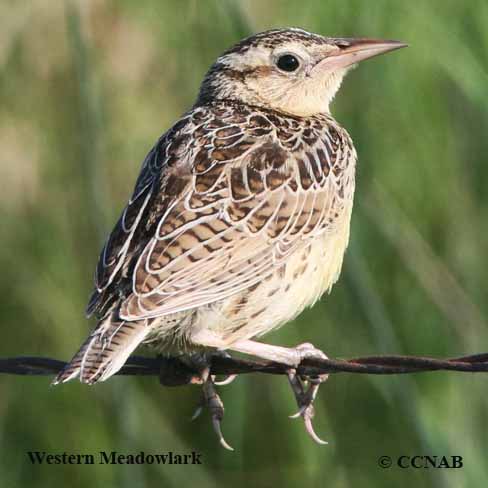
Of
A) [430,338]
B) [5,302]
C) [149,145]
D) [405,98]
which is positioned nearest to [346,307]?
[430,338]

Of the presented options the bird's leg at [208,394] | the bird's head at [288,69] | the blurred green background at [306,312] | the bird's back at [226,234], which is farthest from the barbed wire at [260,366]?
the bird's head at [288,69]

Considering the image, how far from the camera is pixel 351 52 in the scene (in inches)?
226

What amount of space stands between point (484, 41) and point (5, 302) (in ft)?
11.5

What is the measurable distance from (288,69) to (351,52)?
34cm

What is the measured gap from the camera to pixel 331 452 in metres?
6.49

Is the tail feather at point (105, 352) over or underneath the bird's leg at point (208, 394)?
over

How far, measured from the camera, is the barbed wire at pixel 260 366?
152 inches

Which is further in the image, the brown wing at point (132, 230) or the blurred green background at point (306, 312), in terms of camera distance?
the blurred green background at point (306, 312)

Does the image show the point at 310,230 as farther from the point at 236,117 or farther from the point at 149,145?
the point at 149,145

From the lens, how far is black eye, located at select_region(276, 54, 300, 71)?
587 cm

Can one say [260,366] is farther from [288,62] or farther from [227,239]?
[288,62]

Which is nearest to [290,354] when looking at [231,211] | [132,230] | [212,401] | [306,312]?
[212,401]

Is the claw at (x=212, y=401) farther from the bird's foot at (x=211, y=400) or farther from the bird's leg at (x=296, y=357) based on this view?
the bird's leg at (x=296, y=357)

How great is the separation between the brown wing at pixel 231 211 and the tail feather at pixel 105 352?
7 cm
